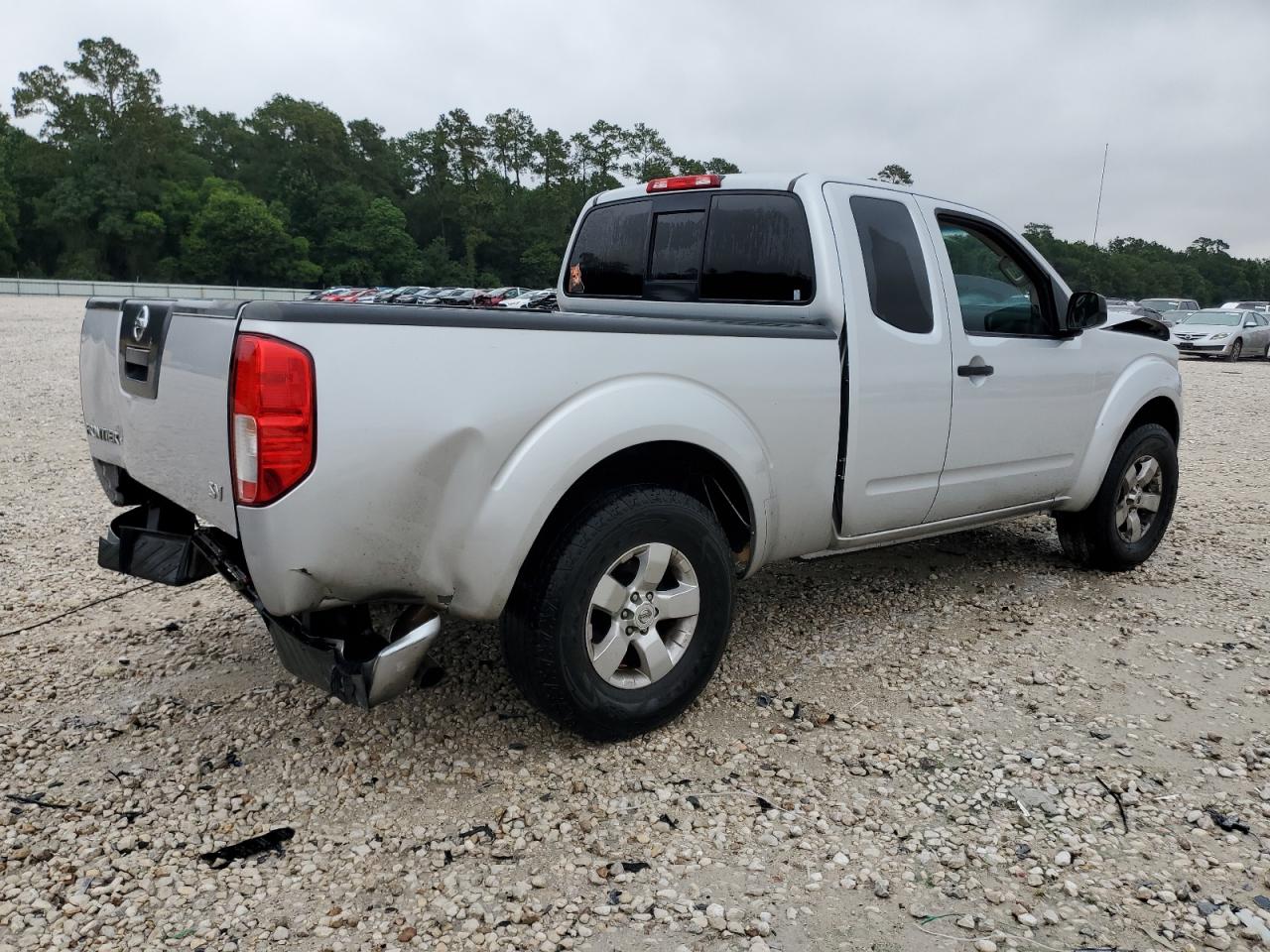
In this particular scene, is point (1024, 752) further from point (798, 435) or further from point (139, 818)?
point (139, 818)

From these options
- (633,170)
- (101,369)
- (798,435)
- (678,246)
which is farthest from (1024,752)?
(633,170)

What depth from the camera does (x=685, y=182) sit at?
421 cm

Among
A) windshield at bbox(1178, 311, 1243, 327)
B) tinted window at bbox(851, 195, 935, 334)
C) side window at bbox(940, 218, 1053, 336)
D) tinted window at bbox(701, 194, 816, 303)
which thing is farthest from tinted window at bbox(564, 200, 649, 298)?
windshield at bbox(1178, 311, 1243, 327)

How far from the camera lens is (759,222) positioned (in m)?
3.93

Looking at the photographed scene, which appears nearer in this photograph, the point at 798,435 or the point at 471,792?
the point at 471,792

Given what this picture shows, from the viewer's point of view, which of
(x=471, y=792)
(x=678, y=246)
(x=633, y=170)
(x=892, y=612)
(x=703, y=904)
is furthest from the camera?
(x=633, y=170)

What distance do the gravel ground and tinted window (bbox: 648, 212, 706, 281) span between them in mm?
1627

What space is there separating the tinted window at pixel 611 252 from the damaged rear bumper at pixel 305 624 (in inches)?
85.8

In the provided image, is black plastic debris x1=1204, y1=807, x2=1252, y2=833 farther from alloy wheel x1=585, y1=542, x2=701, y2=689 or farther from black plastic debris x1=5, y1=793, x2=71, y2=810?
black plastic debris x1=5, y1=793, x2=71, y2=810

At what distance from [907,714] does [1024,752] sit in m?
0.43

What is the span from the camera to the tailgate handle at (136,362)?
2934 millimetres

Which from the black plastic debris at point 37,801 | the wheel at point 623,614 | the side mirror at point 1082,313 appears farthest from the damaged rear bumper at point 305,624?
the side mirror at point 1082,313

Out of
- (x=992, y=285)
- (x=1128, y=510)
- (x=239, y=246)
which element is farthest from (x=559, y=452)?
(x=239, y=246)

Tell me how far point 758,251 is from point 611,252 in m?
0.90
